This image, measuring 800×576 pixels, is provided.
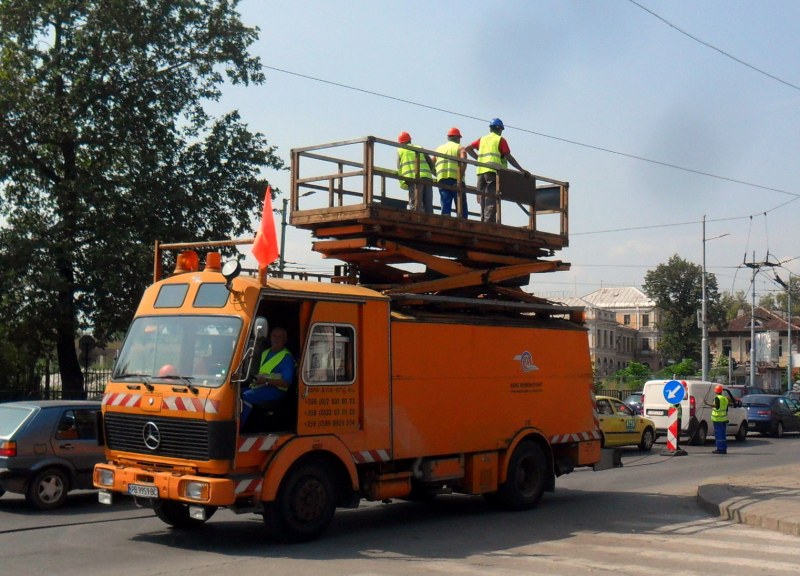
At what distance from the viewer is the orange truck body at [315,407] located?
376 inches

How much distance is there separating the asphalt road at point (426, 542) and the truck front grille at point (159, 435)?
39.2 inches

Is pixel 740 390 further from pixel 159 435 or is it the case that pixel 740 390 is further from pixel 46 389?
pixel 159 435

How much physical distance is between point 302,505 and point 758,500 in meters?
6.70

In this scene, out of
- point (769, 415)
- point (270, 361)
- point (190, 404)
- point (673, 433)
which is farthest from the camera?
point (769, 415)

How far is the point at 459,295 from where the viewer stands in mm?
13094

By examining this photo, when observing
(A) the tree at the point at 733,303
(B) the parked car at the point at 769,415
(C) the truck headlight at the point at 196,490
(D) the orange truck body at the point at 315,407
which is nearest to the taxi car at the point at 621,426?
(B) the parked car at the point at 769,415

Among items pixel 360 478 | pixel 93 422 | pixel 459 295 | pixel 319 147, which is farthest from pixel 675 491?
pixel 93 422

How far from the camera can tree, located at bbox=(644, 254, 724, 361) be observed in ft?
347

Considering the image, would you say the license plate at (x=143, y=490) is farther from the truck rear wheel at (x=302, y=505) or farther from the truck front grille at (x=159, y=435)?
the truck rear wheel at (x=302, y=505)

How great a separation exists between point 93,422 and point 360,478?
185 inches

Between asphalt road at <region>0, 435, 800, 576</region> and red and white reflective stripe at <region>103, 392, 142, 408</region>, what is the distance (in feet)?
4.78

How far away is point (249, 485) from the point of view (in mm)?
9453

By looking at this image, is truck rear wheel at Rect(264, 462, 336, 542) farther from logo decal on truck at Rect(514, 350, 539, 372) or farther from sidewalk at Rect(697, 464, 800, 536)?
sidewalk at Rect(697, 464, 800, 536)

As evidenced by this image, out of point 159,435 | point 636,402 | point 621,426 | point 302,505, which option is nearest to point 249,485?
point 302,505
